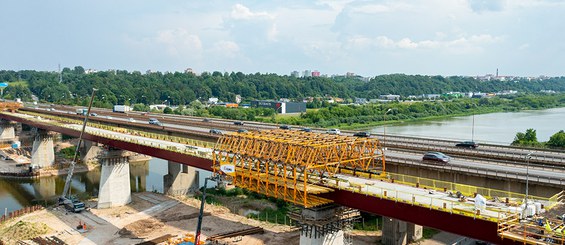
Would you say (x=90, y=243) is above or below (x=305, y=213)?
below

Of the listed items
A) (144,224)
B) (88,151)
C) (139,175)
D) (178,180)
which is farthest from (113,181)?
(88,151)

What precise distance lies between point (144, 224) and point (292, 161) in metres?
28.9

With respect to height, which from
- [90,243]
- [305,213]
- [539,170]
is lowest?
[90,243]

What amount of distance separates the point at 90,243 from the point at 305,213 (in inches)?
1061

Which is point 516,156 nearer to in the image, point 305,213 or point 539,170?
point 539,170

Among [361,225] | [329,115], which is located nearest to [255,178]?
[361,225]

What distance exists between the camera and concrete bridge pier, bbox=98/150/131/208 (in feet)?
207

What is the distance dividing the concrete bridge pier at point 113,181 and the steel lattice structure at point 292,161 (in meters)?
27.7

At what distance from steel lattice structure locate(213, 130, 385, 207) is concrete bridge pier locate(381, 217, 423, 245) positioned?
8.24m

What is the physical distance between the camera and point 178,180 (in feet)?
230

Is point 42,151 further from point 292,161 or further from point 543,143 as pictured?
point 543,143

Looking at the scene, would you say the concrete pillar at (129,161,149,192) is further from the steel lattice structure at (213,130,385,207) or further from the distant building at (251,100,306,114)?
the distant building at (251,100,306,114)

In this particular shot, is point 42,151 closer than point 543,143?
No

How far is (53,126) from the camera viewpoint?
8188 centimetres
